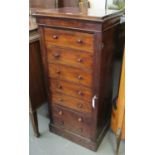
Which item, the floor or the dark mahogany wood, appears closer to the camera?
the dark mahogany wood

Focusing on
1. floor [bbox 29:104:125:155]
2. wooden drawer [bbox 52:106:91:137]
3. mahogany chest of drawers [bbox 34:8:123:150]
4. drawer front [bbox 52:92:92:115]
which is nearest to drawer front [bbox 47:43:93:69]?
mahogany chest of drawers [bbox 34:8:123:150]

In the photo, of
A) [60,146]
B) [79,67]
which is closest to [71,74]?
[79,67]

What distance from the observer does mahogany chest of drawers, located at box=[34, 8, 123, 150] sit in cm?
123

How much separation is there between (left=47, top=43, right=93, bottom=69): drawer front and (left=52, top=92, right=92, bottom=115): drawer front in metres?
0.32

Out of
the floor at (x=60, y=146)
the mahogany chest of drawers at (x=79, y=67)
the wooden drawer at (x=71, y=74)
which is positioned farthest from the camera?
the floor at (x=60, y=146)

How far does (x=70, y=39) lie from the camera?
131cm

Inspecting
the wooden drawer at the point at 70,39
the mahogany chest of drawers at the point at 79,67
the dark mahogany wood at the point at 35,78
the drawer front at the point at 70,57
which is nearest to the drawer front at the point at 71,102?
the mahogany chest of drawers at the point at 79,67

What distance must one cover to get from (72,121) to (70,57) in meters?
0.62

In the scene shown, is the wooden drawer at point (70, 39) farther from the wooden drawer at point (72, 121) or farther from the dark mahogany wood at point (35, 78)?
the wooden drawer at point (72, 121)

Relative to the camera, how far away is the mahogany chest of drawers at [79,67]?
1.23 metres

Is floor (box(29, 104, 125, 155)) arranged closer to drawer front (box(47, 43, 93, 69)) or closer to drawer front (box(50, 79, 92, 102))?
drawer front (box(50, 79, 92, 102))
